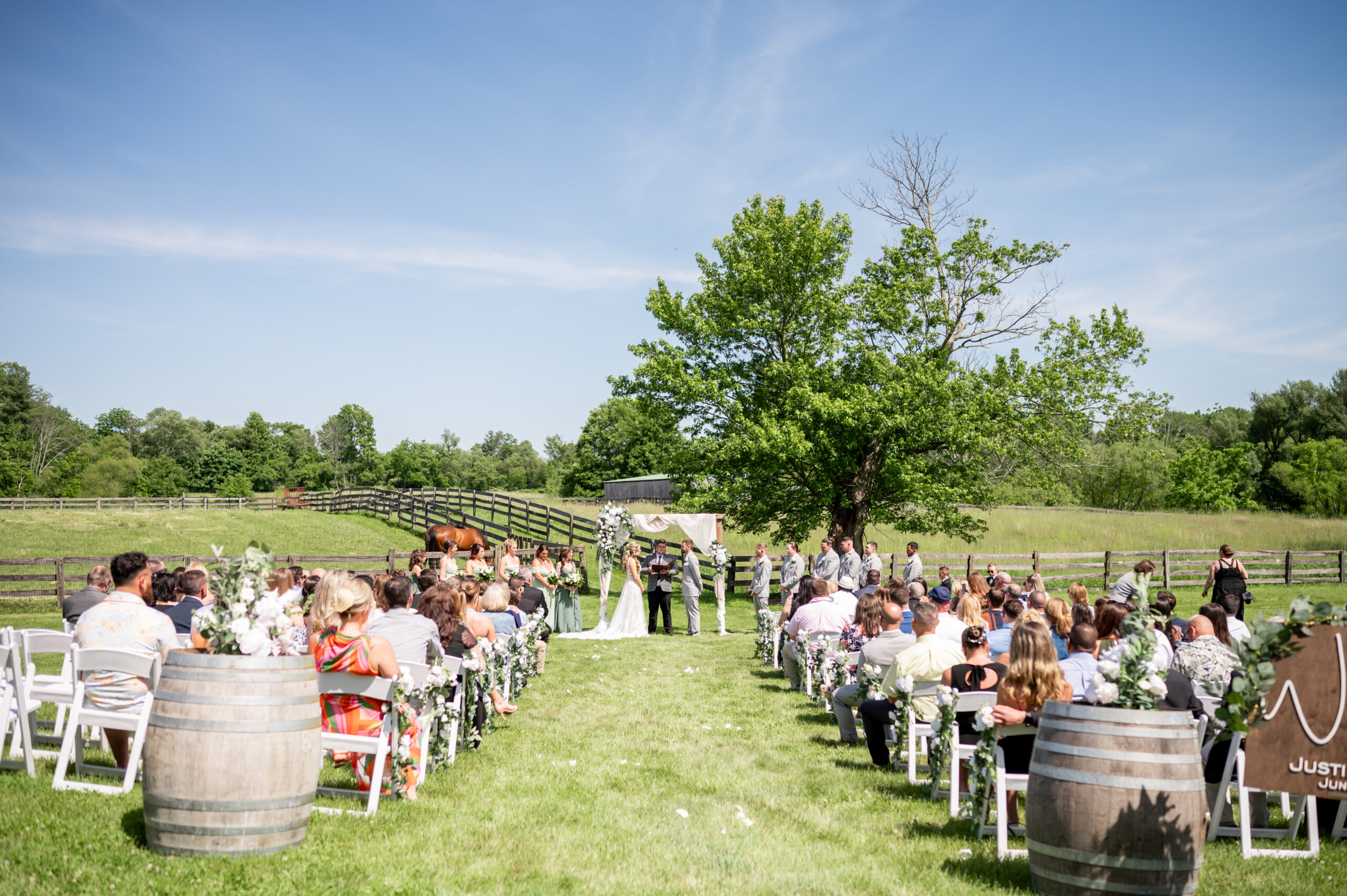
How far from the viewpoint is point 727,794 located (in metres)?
6.54

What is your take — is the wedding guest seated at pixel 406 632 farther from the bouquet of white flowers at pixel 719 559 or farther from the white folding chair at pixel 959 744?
the bouquet of white flowers at pixel 719 559

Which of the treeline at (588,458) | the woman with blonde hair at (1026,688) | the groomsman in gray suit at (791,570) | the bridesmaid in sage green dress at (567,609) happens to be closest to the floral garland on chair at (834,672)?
the woman with blonde hair at (1026,688)

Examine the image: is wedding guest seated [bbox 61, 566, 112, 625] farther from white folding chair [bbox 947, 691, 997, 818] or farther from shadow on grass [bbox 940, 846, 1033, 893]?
shadow on grass [bbox 940, 846, 1033, 893]

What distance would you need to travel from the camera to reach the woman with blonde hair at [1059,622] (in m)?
8.09

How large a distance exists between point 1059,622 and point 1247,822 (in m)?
3.03

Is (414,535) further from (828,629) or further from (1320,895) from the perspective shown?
(1320,895)

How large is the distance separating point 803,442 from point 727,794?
16.7m

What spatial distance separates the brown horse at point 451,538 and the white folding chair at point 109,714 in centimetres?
1921

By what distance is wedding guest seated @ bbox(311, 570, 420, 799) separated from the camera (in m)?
5.96

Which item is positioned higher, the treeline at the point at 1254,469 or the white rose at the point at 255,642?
the treeline at the point at 1254,469

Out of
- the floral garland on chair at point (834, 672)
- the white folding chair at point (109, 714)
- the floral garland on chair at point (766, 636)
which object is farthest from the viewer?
the floral garland on chair at point (766, 636)

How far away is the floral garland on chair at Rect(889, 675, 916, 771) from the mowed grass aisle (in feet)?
1.09

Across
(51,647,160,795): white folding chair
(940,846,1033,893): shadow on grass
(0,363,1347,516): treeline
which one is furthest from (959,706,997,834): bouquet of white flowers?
(0,363,1347,516): treeline

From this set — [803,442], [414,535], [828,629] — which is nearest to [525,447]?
[414,535]
